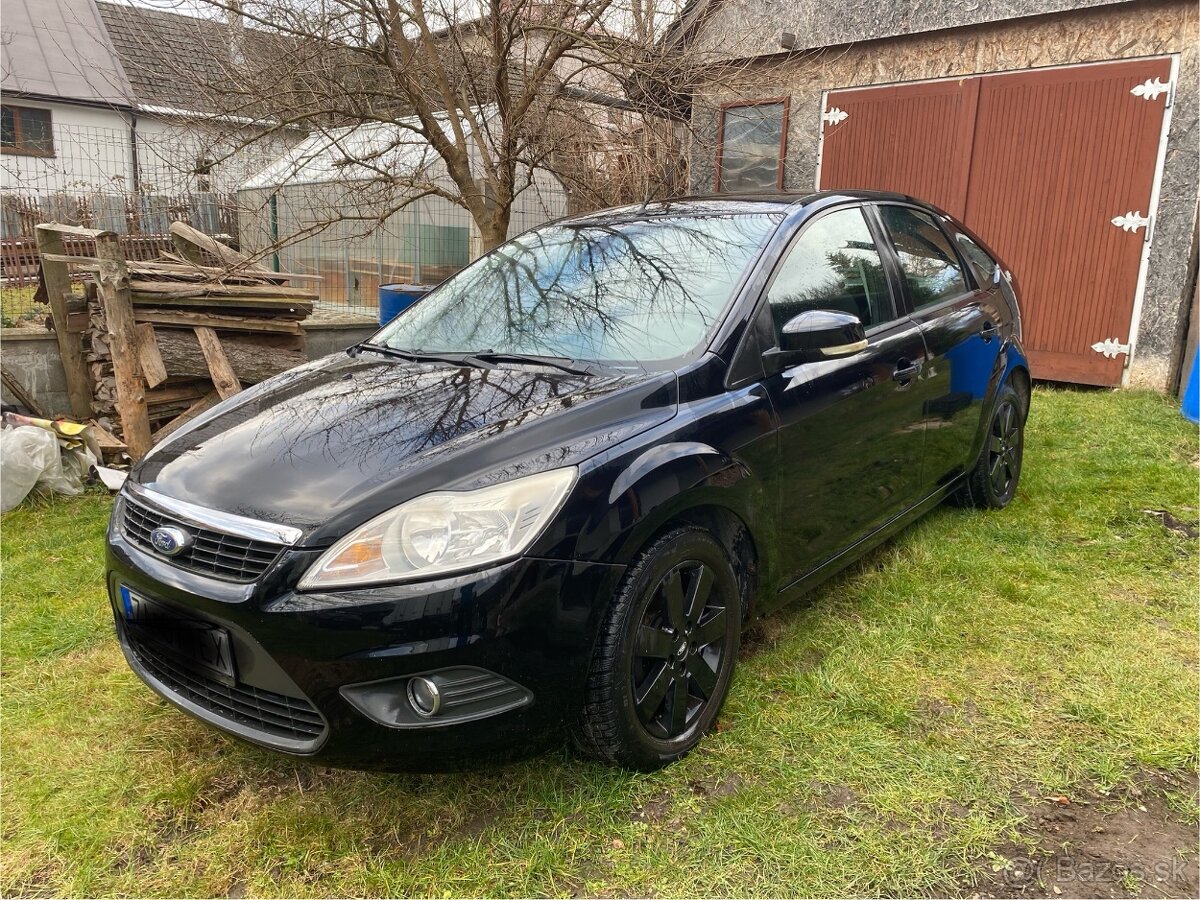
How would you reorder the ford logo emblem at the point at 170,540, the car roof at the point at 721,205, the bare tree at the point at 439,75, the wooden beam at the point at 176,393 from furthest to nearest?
1. the wooden beam at the point at 176,393
2. the bare tree at the point at 439,75
3. the car roof at the point at 721,205
4. the ford logo emblem at the point at 170,540

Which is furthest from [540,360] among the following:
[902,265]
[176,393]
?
[176,393]

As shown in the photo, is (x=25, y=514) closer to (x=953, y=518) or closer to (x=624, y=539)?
(x=624, y=539)

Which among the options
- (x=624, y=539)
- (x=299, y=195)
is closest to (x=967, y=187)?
(x=299, y=195)

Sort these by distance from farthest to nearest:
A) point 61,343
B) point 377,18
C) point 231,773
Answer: point 61,343
point 377,18
point 231,773

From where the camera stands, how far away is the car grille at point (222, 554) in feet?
6.57

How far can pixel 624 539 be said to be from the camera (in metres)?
2.15

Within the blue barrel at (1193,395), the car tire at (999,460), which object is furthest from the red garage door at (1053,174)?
the car tire at (999,460)

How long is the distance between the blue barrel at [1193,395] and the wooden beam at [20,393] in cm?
809

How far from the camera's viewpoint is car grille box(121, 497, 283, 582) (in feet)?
6.57

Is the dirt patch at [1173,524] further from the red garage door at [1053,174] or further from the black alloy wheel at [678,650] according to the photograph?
the red garage door at [1053,174]

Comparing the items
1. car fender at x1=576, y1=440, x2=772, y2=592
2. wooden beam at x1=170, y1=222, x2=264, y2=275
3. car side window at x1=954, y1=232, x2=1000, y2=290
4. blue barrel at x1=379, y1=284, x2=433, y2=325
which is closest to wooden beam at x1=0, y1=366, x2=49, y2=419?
wooden beam at x1=170, y1=222, x2=264, y2=275

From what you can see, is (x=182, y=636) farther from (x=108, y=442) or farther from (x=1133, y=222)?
(x=1133, y=222)

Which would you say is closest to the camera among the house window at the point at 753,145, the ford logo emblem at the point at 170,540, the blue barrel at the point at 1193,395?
the ford logo emblem at the point at 170,540

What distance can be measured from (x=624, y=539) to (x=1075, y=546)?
289 cm
